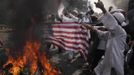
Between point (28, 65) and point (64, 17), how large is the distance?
5.02 metres

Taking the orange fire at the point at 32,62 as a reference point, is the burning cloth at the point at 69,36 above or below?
above

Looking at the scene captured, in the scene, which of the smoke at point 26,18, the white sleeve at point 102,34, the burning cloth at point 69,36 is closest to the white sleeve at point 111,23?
the white sleeve at point 102,34

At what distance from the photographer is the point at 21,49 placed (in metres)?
10.0

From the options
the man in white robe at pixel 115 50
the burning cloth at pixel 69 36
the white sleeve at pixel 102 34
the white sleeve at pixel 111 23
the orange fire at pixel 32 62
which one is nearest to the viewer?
the white sleeve at pixel 111 23

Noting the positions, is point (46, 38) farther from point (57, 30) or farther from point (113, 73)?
point (113, 73)

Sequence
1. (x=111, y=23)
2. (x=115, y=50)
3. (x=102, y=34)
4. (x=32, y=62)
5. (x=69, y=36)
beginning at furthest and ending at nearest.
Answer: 1. (x=69, y=36)
2. (x=102, y=34)
3. (x=32, y=62)
4. (x=115, y=50)
5. (x=111, y=23)

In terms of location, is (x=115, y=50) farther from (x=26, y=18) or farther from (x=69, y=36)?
(x=26, y=18)

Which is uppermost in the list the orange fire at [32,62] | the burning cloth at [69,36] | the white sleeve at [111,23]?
the white sleeve at [111,23]

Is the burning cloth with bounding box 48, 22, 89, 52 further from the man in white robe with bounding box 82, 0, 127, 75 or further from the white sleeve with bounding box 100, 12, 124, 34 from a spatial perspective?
the white sleeve with bounding box 100, 12, 124, 34

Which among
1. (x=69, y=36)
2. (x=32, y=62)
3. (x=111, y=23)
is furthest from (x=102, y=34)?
(x=32, y=62)

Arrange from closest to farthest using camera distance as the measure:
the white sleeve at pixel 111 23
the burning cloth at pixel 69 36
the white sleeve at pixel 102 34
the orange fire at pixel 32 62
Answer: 1. the white sleeve at pixel 111 23
2. the orange fire at pixel 32 62
3. the white sleeve at pixel 102 34
4. the burning cloth at pixel 69 36

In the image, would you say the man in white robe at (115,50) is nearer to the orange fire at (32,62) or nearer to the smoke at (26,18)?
the orange fire at (32,62)

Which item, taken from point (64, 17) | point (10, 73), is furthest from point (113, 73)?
point (64, 17)

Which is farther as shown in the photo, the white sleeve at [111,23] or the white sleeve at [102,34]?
the white sleeve at [102,34]
